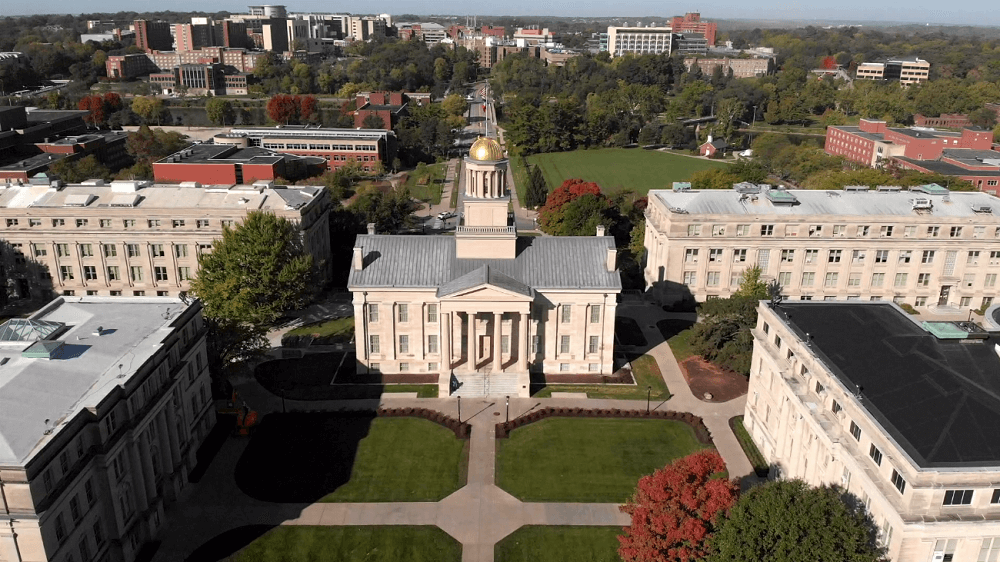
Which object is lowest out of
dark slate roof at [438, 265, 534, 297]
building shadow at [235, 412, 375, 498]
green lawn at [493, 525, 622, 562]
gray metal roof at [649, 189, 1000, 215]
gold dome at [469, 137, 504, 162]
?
green lawn at [493, 525, 622, 562]

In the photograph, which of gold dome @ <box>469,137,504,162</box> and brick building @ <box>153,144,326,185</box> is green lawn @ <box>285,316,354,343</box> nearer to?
gold dome @ <box>469,137,504,162</box>

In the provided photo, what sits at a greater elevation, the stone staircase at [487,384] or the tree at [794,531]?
the tree at [794,531]

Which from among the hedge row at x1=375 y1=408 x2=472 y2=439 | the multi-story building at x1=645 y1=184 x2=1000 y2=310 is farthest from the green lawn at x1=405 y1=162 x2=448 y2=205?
the hedge row at x1=375 y1=408 x2=472 y2=439

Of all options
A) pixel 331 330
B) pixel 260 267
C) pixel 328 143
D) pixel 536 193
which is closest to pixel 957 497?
pixel 331 330

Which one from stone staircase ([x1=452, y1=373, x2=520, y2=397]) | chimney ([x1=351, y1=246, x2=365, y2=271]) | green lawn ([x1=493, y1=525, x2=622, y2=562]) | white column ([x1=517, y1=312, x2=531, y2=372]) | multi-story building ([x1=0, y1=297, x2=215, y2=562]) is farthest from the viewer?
chimney ([x1=351, y1=246, x2=365, y2=271])

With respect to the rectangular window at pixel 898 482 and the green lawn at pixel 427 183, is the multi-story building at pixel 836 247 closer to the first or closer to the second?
the rectangular window at pixel 898 482

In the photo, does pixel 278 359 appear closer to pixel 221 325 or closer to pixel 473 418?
pixel 221 325

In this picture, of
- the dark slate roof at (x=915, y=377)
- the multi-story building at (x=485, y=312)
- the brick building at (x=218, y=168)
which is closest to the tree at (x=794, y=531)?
the dark slate roof at (x=915, y=377)

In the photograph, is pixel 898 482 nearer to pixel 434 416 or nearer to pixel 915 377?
pixel 915 377
